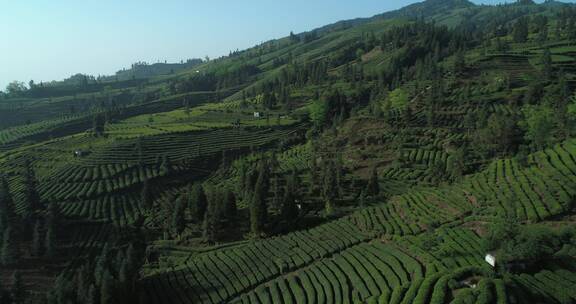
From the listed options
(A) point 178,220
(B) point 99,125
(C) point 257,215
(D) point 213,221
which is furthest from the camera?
(B) point 99,125

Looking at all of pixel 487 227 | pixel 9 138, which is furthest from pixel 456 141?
pixel 9 138

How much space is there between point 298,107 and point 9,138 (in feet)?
376

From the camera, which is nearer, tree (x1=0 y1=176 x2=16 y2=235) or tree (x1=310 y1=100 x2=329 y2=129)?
tree (x1=0 y1=176 x2=16 y2=235)

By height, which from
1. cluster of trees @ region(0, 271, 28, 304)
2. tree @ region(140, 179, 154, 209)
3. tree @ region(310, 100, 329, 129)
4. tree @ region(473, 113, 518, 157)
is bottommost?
cluster of trees @ region(0, 271, 28, 304)

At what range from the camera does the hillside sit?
4753 cm

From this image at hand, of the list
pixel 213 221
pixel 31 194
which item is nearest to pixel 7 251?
pixel 31 194

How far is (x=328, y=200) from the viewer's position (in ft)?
262

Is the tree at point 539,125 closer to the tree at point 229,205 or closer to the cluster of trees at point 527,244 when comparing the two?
the cluster of trees at point 527,244

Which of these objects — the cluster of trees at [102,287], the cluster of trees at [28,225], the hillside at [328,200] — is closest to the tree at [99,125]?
the hillside at [328,200]

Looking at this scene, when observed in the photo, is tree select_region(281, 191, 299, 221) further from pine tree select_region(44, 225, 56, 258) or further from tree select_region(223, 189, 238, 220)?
pine tree select_region(44, 225, 56, 258)

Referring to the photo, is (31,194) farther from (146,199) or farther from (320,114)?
(320,114)

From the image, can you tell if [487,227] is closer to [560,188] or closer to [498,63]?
[560,188]

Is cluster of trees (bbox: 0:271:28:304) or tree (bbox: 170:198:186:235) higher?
tree (bbox: 170:198:186:235)

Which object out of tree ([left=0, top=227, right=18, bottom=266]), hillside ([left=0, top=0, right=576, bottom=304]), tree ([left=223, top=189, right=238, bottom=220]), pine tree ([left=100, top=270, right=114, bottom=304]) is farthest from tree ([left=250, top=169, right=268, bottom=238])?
tree ([left=0, top=227, right=18, bottom=266])
